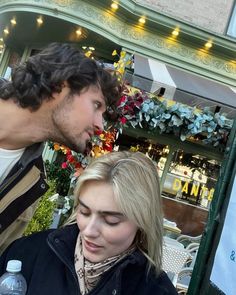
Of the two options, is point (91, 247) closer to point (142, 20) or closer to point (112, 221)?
point (112, 221)

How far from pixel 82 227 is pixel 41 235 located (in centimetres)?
28

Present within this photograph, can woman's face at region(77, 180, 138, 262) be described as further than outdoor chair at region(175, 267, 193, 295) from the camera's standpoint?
No

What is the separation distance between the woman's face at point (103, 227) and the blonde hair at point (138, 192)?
0.11ft

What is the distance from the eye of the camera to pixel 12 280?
175cm

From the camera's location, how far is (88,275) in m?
1.86

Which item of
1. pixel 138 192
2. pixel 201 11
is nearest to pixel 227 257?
pixel 138 192

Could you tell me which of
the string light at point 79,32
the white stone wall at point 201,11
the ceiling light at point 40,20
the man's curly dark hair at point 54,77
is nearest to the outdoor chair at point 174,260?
the man's curly dark hair at point 54,77

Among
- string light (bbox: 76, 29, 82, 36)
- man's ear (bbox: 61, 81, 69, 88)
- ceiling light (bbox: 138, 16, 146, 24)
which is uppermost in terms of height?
ceiling light (bbox: 138, 16, 146, 24)

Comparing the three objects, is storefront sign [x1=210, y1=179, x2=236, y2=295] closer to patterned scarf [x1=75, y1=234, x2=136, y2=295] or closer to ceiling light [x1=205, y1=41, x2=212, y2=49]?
patterned scarf [x1=75, y1=234, x2=136, y2=295]

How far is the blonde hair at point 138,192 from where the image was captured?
1866mm

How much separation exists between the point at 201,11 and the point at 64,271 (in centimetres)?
1006

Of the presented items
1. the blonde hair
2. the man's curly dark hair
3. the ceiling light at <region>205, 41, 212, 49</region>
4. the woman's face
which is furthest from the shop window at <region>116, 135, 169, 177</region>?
the woman's face

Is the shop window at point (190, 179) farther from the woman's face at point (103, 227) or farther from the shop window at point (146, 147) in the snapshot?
the woman's face at point (103, 227)

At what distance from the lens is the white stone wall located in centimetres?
1053
